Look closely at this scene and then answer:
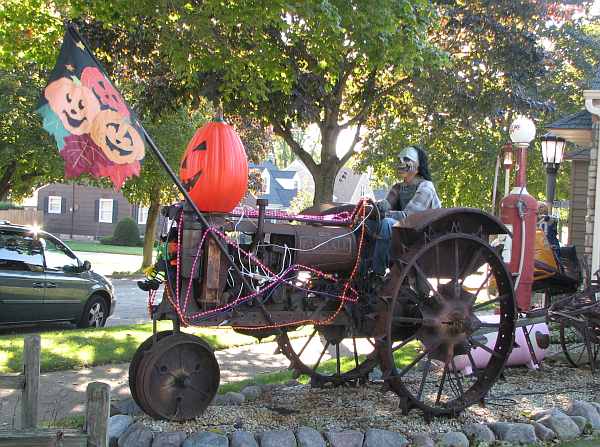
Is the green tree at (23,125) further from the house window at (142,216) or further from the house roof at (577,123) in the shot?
the house window at (142,216)

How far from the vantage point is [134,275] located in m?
25.0

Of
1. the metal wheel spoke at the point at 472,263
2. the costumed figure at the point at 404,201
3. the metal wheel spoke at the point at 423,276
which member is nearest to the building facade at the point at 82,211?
the costumed figure at the point at 404,201

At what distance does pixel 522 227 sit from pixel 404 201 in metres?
1.83

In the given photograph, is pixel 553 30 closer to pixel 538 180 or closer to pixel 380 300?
pixel 538 180

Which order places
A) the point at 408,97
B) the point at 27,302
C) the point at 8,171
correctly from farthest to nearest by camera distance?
the point at 8,171 → the point at 408,97 → the point at 27,302

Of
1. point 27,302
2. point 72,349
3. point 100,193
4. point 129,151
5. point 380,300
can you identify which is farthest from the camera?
point 100,193

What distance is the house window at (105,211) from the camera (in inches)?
1845

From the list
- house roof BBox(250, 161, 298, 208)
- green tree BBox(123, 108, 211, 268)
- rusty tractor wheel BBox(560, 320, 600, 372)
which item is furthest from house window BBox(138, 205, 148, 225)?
rusty tractor wheel BBox(560, 320, 600, 372)

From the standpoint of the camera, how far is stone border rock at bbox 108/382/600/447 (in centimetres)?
520

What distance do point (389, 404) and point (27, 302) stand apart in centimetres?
664

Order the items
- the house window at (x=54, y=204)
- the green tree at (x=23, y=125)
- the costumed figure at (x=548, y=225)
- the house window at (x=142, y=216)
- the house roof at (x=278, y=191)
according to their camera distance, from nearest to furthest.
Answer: the costumed figure at (x=548, y=225), the green tree at (x=23, y=125), the house window at (x=142, y=216), the house window at (x=54, y=204), the house roof at (x=278, y=191)

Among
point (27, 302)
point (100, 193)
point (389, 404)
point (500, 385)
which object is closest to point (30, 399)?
point (389, 404)

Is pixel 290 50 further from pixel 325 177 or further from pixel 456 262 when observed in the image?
pixel 456 262

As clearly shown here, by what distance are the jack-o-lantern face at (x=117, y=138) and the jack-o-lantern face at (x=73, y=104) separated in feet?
0.22
